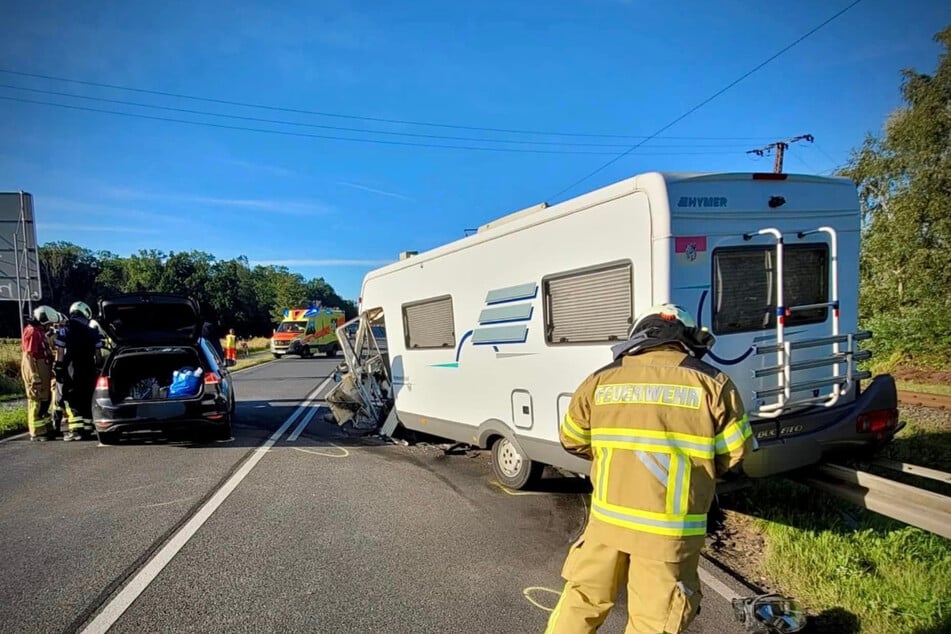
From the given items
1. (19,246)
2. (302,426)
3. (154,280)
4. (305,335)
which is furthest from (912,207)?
(154,280)

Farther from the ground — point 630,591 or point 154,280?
point 154,280

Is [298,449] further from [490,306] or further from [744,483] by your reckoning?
[744,483]

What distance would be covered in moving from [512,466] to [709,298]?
9.05 ft

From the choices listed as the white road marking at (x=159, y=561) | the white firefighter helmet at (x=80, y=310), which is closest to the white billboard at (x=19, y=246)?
the white firefighter helmet at (x=80, y=310)

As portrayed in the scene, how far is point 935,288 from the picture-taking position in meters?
18.3

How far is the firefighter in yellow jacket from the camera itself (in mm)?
2268

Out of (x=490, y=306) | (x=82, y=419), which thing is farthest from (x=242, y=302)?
(x=490, y=306)

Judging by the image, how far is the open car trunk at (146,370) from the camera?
26.3ft

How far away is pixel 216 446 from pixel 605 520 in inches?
291

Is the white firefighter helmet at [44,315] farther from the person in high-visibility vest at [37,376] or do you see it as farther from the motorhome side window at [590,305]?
the motorhome side window at [590,305]

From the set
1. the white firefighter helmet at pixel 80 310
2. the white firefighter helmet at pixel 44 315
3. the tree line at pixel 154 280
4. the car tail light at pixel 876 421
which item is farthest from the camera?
the tree line at pixel 154 280

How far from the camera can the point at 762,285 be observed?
4457 mm

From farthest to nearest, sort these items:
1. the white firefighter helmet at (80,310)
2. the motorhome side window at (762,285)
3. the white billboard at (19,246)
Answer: the white billboard at (19,246) < the white firefighter helmet at (80,310) < the motorhome side window at (762,285)

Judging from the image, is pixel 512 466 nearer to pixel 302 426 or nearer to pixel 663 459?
pixel 663 459
